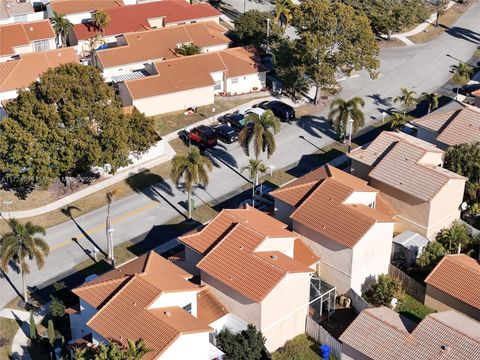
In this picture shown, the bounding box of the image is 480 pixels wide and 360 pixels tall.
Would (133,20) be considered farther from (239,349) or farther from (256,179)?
(239,349)

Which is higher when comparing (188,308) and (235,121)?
(188,308)

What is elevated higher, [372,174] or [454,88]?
[372,174]

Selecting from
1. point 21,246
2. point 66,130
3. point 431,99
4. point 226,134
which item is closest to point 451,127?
point 431,99

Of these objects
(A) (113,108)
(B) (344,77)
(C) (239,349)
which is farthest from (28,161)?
(B) (344,77)

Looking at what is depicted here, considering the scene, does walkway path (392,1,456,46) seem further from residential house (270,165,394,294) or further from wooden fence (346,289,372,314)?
wooden fence (346,289,372,314)

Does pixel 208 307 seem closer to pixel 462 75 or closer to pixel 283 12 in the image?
pixel 462 75

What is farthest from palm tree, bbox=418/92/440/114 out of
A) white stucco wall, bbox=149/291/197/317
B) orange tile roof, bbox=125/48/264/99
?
white stucco wall, bbox=149/291/197/317
